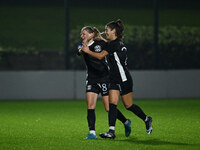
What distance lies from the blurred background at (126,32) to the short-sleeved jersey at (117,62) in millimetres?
10159

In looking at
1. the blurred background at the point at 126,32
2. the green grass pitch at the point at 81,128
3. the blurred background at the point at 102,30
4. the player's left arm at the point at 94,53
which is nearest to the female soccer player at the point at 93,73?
the player's left arm at the point at 94,53

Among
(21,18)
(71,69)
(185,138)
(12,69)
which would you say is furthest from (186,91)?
(185,138)

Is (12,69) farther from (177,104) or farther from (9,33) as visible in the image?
(177,104)

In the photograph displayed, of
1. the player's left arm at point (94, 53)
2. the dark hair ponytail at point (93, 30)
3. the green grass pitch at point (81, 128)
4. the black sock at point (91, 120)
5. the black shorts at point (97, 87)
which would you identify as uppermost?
the dark hair ponytail at point (93, 30)

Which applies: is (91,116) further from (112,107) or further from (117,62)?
(117,62)

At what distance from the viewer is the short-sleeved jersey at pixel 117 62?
340 inches

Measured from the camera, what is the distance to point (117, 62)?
8.66 m

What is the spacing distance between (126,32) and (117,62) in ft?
37.7

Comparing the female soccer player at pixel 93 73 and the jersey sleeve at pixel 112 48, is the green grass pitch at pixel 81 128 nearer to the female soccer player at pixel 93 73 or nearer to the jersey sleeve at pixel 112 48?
the female soccer player at pixel 93 73

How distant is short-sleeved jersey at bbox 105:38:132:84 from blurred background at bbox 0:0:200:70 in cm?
1016

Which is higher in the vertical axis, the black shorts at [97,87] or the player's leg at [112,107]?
the black shorts at [97,87]

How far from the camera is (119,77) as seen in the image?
8688 millimetres

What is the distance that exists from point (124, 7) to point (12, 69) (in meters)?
5.07

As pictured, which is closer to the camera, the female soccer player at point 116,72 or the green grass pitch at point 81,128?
the green grass pitch at point 81,128
